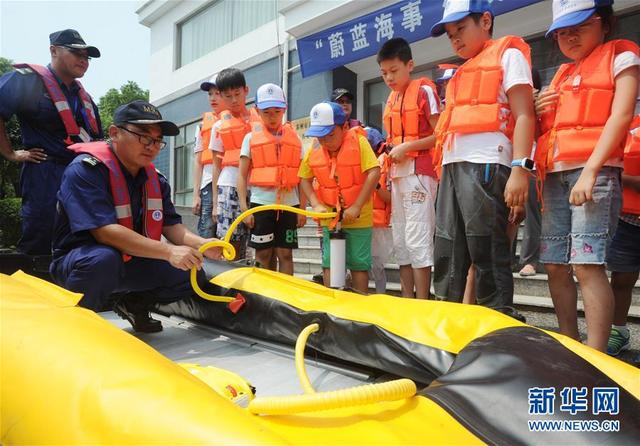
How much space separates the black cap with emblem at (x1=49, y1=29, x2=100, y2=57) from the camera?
274cm

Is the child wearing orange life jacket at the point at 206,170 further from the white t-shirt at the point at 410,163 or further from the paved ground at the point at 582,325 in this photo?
the paved ground at the point at 582,325

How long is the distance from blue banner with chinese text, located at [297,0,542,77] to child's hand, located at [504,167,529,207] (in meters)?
A: 3.41

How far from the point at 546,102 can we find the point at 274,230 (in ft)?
6.04

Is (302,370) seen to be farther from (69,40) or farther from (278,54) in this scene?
(278,54)

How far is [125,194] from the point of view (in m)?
2.07

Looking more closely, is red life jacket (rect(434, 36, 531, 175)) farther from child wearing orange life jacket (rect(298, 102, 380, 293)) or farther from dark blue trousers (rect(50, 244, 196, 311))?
dark blue trousers (rect(50, 244, 196, 311))

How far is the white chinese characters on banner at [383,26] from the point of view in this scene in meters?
5.59

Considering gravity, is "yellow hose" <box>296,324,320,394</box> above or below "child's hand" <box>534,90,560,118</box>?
below

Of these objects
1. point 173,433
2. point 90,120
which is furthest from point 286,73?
point 173,433

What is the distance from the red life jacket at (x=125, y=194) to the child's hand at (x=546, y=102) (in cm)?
182

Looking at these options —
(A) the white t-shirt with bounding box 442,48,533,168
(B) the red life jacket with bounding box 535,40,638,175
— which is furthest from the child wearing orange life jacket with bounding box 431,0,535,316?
(B) the red life jacket with bounding box 535,40,638,175

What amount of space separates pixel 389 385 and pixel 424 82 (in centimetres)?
227

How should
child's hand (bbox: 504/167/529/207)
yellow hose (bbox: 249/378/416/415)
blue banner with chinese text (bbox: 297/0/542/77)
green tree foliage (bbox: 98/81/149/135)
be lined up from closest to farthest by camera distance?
yellow hose (bbox: 249/378/416/415), child's hand (bbox: 504/167/529/207), blue banner with chinese text (bbox: 297/0/542/77), green tree foliage (bbox: 98/81/149/135)

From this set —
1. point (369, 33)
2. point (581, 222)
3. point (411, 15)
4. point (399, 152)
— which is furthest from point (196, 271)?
point (369, 33)
